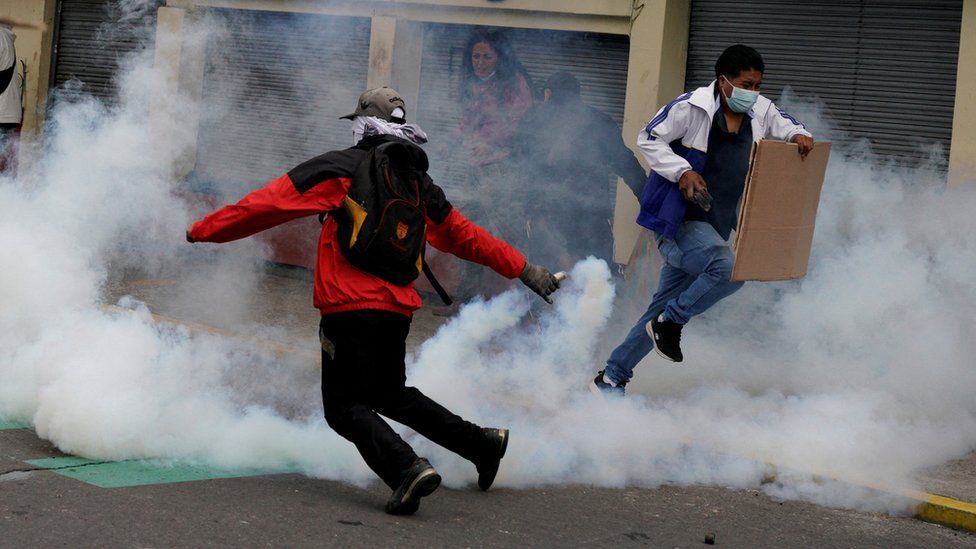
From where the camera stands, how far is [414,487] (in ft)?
14.5

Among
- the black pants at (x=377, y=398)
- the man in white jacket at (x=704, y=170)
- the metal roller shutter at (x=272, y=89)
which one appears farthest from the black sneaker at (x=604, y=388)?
the metal roller shutter at (x=272, y=89)

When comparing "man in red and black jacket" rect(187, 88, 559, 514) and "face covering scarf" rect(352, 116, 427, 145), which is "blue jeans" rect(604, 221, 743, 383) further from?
"face covering scarf" rect(352, 116, 427, 145)

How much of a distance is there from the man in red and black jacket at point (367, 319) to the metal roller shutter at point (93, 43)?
25.4 ft

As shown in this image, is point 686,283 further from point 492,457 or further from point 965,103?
point 965,103

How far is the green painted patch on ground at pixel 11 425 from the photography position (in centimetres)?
540

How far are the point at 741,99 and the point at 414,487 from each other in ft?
8.23

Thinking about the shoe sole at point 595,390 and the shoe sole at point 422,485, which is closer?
the shoe sole at point 422,485

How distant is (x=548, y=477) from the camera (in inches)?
206

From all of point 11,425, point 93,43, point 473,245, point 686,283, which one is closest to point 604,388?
point 686,283

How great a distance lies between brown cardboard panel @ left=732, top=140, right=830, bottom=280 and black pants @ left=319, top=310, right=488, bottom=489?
5.51 ft

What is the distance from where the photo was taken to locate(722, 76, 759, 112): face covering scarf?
19.3ft

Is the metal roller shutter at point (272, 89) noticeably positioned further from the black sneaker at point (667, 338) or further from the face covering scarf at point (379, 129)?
the face covering scarf at point (379, 129)

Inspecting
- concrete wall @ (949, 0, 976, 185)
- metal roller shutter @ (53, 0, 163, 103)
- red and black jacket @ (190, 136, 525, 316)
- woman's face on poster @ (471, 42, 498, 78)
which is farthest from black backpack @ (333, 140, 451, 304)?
metal roller shutter @ (53, 0, 163, 103)

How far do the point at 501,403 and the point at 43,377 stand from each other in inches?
78.8
